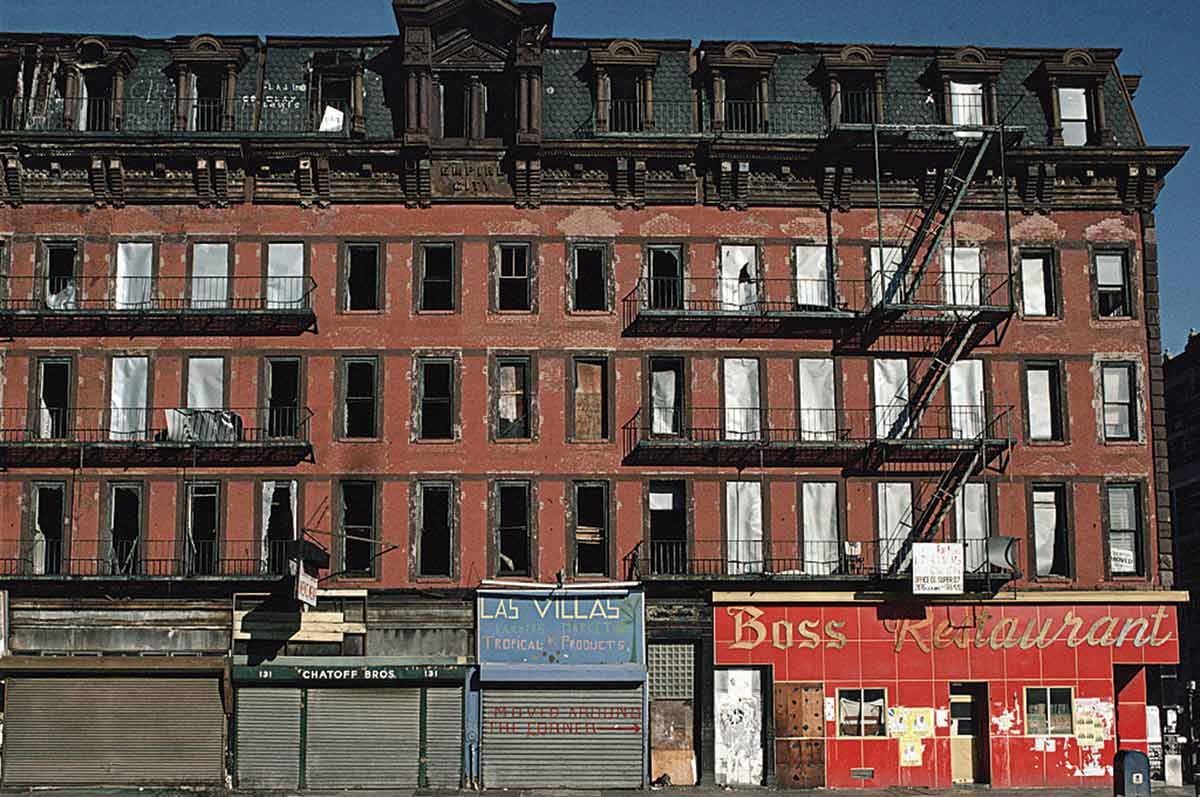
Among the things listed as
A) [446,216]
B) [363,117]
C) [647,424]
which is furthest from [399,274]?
[647,424]

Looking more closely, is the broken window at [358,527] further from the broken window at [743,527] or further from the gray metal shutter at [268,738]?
the broken window at [743,527]

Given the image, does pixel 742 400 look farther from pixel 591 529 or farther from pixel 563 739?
pixel 563 739

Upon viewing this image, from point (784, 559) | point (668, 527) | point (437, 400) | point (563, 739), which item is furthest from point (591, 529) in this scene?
point (563, 739)

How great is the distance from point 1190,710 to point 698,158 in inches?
726

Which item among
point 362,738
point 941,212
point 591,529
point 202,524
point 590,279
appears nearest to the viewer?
point 362,738

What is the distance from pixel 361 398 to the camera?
3584 cm

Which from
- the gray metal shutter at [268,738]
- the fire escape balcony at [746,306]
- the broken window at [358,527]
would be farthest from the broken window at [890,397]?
the gray metal shutter at [268,738]

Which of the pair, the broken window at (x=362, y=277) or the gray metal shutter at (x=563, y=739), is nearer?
the gray metal shutter at (x=563, y=739)

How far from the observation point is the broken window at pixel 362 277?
119 feet

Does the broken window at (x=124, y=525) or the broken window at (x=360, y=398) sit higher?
the broken window at (x=360, y=398)

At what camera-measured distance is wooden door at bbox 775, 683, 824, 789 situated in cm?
3450

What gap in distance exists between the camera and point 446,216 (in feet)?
120

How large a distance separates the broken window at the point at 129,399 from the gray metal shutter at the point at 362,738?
25.9 ft

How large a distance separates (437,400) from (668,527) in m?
6.56
